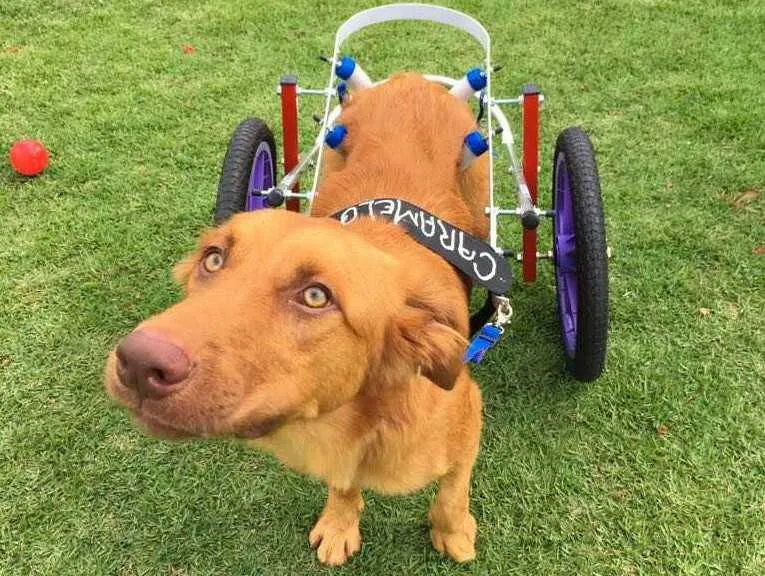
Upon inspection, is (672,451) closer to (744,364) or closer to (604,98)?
(744,364)

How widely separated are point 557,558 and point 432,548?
0.51m

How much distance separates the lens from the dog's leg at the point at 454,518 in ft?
8.83

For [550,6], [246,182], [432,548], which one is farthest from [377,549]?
[550,6]

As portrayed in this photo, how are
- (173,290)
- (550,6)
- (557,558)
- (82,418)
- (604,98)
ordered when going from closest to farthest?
(557,558), (82,418), (173,290), (604,98), (550,6)

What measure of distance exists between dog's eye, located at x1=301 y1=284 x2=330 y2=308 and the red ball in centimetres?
368

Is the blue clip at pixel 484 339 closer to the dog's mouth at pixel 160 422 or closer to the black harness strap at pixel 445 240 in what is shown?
the black harness strap at pixel 445 240

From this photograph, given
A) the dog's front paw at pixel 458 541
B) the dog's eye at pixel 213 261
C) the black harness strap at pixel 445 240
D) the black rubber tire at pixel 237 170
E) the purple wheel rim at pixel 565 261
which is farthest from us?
the purple wheel rim at pixel 565 261

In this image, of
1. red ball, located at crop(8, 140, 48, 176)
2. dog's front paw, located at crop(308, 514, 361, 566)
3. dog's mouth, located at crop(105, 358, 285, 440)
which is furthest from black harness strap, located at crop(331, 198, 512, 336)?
red ball, located at crop(8, 140, 48, 176)

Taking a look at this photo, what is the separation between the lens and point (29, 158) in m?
4.66

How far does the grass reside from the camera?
9.64 ft

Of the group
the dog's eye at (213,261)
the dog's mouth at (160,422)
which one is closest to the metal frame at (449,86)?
the dog's eye at (213,261)

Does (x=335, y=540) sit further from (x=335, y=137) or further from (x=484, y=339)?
(x=335, y=137)

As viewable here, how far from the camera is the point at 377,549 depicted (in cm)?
295

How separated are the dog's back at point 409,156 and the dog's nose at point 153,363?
4.83 feet
